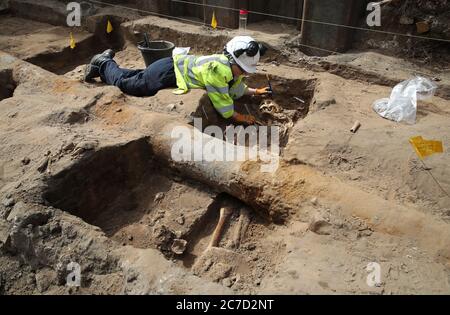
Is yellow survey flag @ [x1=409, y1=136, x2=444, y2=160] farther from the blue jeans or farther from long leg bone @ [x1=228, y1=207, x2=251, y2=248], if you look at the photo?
the blue jeans

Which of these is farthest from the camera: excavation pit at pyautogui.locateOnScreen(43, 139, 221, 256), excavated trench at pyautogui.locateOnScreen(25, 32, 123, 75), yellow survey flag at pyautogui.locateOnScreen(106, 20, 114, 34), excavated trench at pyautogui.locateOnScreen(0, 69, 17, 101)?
yellow survey flag at pyautogui.locateOnScreen(106, 20, 114, 34)

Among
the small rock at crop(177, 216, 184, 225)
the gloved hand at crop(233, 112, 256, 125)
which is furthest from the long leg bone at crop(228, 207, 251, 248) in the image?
the gloved hand at crop(233, 112, 256, 125)

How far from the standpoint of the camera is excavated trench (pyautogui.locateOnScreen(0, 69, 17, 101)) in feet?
15.6

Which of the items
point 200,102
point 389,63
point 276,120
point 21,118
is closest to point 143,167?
point 200,102

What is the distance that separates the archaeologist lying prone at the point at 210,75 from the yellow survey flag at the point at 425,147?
1.70 metres

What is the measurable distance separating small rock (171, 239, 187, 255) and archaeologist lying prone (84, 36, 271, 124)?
67.3 inches

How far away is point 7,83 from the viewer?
4832 mm

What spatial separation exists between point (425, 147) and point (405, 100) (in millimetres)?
836

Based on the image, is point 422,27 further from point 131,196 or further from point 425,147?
point 131,196

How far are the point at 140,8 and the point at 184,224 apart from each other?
490 centimetres

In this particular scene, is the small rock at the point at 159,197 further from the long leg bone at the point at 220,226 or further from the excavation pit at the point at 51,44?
the excavation pit at the point at 51,44

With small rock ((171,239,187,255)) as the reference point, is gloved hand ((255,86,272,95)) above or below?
above

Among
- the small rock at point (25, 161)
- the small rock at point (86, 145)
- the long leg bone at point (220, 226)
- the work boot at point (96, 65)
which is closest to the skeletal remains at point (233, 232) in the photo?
the long leg bone at point (220, 226)

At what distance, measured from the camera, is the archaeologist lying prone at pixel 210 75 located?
3941 mm
